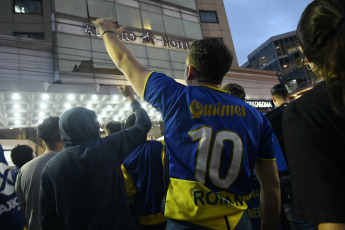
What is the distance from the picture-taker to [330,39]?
851 millimetres

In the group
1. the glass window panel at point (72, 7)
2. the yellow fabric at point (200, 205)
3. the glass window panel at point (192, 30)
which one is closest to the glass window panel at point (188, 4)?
the glass window panel at point (192, 30)

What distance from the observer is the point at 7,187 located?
88.1 inches

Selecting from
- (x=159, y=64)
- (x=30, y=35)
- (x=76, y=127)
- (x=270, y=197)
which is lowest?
(x=270, y=197)

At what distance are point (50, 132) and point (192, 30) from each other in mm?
18477

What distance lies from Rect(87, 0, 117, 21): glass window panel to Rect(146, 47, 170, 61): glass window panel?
3450mm

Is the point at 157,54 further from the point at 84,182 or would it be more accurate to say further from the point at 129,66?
the point at 129,66

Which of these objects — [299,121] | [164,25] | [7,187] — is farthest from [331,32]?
[164,25]

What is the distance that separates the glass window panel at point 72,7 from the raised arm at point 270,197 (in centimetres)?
1670

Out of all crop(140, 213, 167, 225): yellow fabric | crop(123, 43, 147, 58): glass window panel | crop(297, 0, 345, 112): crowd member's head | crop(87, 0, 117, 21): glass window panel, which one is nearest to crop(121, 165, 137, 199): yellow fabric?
crop(140, 213, 167, 225): yellow fabric

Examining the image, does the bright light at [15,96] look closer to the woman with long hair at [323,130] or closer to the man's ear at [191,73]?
the man's ear at [191,73]

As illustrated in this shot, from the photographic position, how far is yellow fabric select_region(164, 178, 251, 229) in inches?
60.9

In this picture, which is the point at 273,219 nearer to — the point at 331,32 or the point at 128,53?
the point at 331,32

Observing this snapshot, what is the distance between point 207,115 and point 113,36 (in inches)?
45.5

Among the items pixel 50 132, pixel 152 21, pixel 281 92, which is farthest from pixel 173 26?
pixel 50 132
